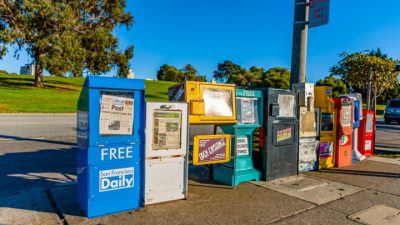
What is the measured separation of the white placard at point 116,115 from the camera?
395cm

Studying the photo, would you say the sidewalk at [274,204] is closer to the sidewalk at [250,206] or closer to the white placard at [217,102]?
the sidewalk at [250,206]

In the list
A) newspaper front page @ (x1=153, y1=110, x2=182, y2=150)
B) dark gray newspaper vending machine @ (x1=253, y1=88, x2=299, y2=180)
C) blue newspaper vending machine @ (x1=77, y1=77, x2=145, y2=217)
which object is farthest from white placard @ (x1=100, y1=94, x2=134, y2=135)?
dark gray newspaper vending machine @ (x1=253, y1=88, x2=299, y2=180)

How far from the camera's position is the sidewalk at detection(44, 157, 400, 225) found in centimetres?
402

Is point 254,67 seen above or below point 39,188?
above

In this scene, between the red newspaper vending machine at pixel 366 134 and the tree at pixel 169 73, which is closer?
the red newspaper vending machine at pixel 366 134

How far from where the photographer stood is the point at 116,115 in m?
4.05

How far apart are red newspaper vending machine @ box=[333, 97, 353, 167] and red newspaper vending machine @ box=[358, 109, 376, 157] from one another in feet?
3.78

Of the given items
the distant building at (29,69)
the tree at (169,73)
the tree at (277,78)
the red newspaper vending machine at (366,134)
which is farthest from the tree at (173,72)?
the red newspaper vending machine at (366,134)

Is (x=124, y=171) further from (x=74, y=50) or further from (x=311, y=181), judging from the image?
(x=74, y=50)

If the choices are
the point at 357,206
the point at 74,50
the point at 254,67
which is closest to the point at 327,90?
the point at 357,206

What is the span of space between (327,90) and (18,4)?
29456mm

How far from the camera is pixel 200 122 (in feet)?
16.3

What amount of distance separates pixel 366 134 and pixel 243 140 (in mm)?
4821

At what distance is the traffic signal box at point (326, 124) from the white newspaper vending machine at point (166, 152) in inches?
142
